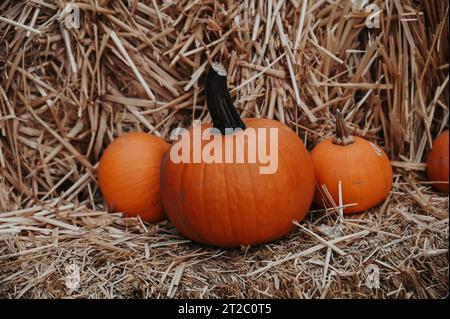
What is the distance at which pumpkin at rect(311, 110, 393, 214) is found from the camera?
1.99m

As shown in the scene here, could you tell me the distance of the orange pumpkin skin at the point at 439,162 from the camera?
2.12 metres

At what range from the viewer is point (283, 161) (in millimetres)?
1824

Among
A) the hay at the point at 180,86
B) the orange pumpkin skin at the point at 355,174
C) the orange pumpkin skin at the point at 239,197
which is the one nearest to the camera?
the orange pumpkin skin at the point at 239,197

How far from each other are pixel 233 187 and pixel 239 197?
36 mm

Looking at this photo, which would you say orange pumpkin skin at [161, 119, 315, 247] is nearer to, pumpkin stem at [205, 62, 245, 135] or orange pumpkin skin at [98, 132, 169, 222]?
pumpkin stem at [205, 62, 245, 135]

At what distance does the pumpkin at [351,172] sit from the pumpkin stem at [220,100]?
0.38m

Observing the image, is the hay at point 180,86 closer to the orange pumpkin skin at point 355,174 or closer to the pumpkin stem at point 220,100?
the orange pumpkin skin at point 355,174

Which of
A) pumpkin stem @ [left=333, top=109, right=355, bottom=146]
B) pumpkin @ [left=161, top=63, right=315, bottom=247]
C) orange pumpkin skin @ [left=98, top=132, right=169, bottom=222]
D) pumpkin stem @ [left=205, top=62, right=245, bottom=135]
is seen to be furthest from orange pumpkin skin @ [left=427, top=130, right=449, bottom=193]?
orange pumpkin skin @ [left=98, top=132, right=169, bottom=222]

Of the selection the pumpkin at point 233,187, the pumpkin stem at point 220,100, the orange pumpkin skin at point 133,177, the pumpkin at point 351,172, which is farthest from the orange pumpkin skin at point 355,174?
the orange pumpkin skin at point 133,177

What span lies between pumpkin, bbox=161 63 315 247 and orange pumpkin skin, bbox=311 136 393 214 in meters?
0.15

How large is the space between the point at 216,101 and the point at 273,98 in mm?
415

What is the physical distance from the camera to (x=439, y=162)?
2135 mm
